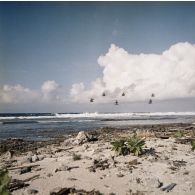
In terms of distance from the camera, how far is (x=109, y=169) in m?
10.3

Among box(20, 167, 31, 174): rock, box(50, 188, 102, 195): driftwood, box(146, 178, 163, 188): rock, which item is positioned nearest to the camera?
box(50, 188, 102, 195): driftwood

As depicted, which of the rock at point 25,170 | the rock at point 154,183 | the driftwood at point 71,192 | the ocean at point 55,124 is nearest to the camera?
the driftwood at point 71,192

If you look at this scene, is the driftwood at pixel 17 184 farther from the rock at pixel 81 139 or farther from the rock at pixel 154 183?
the rock at pixel 81 139

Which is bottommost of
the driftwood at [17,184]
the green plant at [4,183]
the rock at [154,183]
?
the driftwood at [17,184]

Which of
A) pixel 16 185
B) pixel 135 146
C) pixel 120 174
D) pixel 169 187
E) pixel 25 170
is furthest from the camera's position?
pixel 135 146

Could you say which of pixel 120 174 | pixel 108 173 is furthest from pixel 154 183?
pixel 108 173

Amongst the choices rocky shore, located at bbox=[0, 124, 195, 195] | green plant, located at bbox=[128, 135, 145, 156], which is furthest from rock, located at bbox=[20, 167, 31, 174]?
green plant, located at bbox=[128, 135, 145, 156]

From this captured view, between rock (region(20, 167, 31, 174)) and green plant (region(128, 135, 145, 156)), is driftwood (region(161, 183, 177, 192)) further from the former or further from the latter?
rock (region(20, 167, 31, 174))

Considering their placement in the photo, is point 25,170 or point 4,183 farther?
point 25,170

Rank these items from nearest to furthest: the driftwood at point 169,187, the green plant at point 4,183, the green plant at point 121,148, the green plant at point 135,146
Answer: the green plant at point 4,183 < the driftwood at point 169,187 < the green plant at point 135,146 < the green plant at point 121,148

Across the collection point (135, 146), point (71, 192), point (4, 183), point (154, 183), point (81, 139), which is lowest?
point (71, 192)

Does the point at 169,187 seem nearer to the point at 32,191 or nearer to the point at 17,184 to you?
the point at 32,191

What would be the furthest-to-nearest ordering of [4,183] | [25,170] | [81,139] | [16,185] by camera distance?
1. [81,139]
2. [25,170]
3. [16,185]
4. [4,183]

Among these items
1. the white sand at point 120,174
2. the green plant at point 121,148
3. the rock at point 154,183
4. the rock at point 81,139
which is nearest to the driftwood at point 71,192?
the white sand at point 120,174
